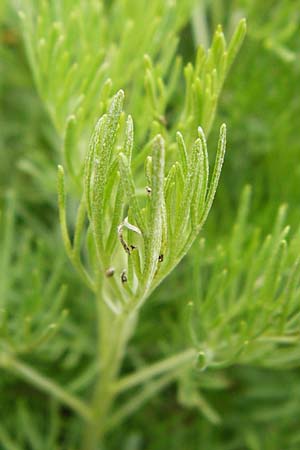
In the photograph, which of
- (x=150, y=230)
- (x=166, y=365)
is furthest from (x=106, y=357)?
(x=150, y=230)

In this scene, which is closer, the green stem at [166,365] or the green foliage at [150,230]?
the green foliage at [150,230]

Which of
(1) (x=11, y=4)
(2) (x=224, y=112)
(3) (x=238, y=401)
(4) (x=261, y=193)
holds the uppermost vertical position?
(1) (x=11, y=4)

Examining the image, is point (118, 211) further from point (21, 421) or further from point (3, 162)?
point (3, 162)

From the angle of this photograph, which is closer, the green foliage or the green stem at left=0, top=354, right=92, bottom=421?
the green foliage

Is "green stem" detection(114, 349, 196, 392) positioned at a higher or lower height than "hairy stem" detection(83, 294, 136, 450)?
lower

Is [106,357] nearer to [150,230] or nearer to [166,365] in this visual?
[166,365]

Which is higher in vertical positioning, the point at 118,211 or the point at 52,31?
the point at 52,31

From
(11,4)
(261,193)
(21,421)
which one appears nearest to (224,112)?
(261,193)

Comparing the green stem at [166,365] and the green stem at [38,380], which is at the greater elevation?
the green stem at [38,380]
